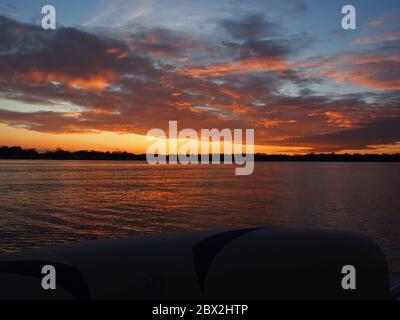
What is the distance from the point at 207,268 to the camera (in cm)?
423

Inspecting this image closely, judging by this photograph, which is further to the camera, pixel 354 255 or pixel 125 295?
pixel 354 255

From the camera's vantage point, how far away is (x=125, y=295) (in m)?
3.92

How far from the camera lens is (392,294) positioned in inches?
183

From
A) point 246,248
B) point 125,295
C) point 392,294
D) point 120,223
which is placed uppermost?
point 246,248

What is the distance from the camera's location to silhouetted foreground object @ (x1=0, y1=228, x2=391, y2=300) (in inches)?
154

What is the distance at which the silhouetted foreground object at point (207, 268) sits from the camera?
3906 millimetres

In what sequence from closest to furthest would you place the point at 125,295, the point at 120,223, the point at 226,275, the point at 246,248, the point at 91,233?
1. the point at 125,295
2. the point at 226,275
3. the point at 246,248
4. the point at 91,233
5. the point at 120,223

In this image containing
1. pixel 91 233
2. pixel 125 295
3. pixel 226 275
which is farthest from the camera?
pixel 91 233
